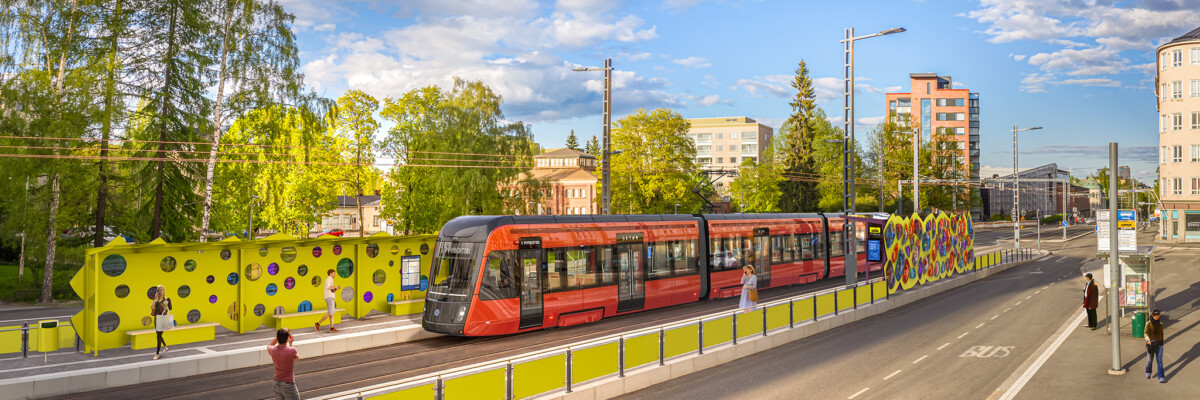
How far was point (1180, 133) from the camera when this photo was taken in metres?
65.1

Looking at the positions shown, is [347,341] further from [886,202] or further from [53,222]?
[886,202]

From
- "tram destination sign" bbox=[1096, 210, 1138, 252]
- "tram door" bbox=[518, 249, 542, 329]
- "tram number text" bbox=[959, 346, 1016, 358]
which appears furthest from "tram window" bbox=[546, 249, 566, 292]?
"tram destination sign" bbox=[1096, 210, 1138, 252]

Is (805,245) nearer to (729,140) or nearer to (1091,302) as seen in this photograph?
(1091,302)

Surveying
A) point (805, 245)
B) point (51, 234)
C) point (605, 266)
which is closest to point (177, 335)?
point (605, 266)

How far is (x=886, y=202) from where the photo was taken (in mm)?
82938

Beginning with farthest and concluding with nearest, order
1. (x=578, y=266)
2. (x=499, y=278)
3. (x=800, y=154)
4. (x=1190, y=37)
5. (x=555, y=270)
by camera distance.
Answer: (x=800, y=154), (x=1190, y=37), (x=578, y=266), (x=555, y=270), (x=499, y=278)

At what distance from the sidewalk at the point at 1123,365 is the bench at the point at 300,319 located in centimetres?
1554

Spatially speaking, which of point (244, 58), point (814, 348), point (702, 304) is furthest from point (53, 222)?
point (814, 348)

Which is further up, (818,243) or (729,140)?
(729,140)

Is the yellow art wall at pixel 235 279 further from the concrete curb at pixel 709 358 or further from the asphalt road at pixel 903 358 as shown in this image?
the asphalt road at pixel 903 358

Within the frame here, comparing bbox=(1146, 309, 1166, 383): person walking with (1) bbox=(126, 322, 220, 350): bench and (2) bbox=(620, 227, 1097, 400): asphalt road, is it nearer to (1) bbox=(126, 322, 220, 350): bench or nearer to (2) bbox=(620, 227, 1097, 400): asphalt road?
(2) bbox=(620, 227, 1097, 400): asphalt road

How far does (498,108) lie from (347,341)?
35.9 meters

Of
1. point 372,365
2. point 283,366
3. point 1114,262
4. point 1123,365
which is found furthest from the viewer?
point 1123,365

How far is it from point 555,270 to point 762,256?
11032 millimetres
